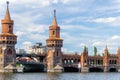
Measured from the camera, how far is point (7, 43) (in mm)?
143000

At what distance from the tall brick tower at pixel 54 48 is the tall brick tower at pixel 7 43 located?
17.8m

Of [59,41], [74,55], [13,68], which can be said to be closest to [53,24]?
[59,41]

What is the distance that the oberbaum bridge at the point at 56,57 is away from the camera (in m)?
143

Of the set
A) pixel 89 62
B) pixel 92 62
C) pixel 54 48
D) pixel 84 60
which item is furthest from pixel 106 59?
pixel 54 48

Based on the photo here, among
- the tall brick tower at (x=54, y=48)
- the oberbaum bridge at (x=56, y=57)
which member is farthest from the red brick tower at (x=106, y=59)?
the tall brick tower at (x=54, y=48)

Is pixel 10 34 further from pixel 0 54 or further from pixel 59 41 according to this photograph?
pixel 59 41

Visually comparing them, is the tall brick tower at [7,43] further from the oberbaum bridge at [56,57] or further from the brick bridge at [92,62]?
the brick bridge at [92,62]

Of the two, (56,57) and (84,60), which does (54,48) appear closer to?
(56,57)

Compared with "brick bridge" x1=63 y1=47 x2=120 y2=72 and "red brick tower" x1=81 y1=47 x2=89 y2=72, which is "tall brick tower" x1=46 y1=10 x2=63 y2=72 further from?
"red brick tower" x1=81 y1=47 x2=89 y2=72

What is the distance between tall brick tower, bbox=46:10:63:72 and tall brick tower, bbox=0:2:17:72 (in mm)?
17752

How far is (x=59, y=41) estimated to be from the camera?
15788 cm

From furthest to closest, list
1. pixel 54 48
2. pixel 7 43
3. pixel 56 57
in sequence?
1. pixel 54 48
2. pixel 56 57
3. pixel 7 43

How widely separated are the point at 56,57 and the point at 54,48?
3.79 m

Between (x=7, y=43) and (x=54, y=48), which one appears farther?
(x=54, y=48)
